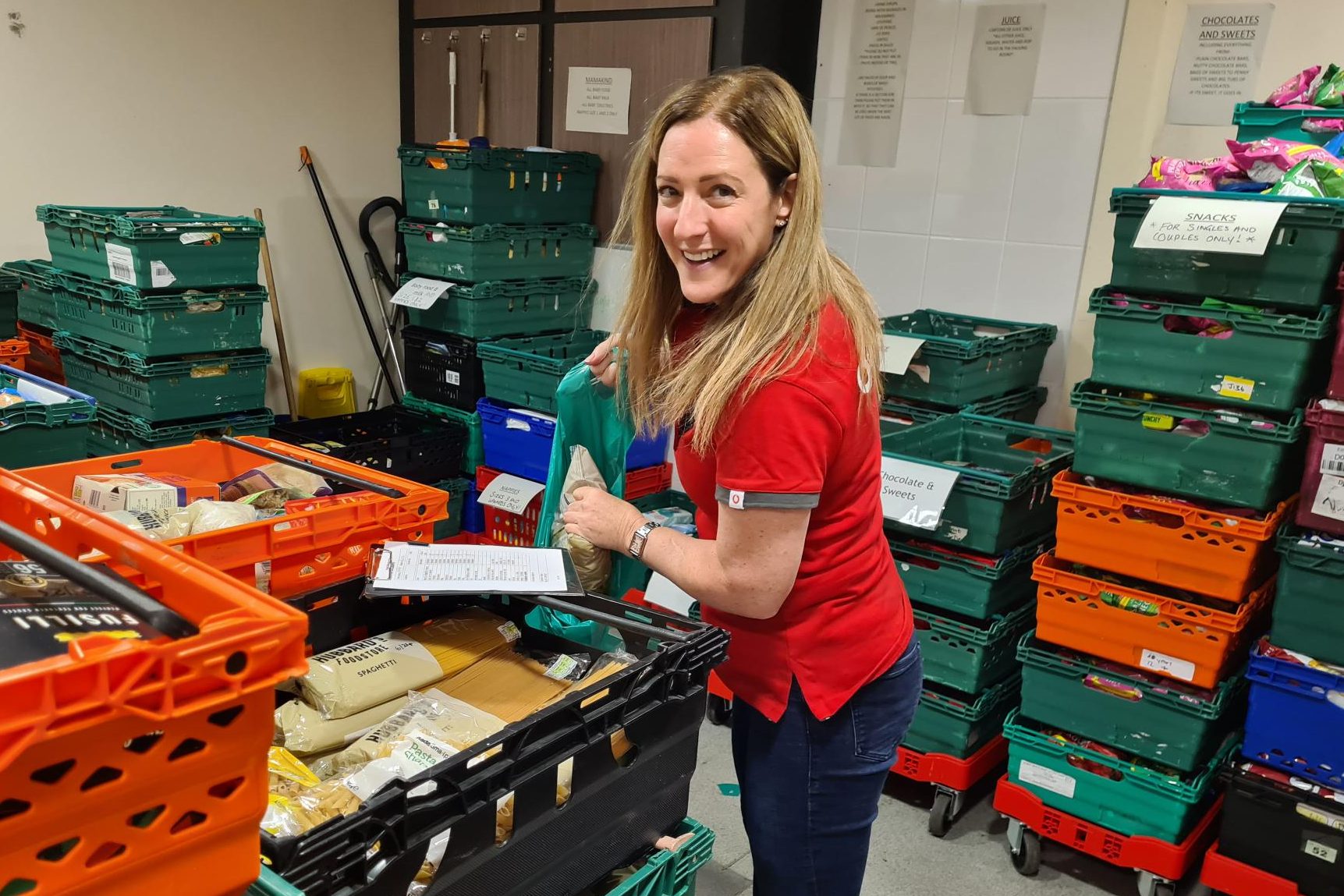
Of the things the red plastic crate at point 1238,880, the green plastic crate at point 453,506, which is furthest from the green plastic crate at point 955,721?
the green plastic crate at point 453,506

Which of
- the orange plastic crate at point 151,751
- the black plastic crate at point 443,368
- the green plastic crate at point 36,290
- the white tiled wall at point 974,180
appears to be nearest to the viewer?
the orange plastic crate at point 151,751

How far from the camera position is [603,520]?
1.38 m

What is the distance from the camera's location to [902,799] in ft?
8.79

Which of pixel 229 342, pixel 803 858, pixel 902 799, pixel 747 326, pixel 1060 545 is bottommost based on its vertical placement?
pixel 902 799

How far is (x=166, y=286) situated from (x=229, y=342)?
0.81 ft

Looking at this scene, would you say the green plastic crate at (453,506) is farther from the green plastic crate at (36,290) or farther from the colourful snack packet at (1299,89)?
the colourful snack packet at (1299,89)

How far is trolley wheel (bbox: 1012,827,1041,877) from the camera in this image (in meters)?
2.39

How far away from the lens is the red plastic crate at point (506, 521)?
11.2ft

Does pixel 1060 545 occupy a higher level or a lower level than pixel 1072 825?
higher

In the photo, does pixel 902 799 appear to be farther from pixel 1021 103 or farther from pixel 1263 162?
pixel 1021 103

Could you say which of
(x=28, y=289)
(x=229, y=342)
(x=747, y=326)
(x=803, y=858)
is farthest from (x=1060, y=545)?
(x=28, y=289)

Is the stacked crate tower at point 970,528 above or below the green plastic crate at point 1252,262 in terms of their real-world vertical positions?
below

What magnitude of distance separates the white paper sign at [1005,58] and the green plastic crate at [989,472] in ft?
3.04

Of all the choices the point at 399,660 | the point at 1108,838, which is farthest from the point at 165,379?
the point at 1108,838
